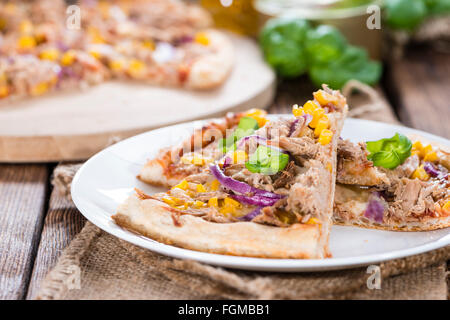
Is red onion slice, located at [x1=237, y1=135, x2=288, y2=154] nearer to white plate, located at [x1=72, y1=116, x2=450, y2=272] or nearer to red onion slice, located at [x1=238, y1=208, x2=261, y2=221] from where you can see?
red onion slice, located at [x1=238, y1=208, x2=261, y2=221]

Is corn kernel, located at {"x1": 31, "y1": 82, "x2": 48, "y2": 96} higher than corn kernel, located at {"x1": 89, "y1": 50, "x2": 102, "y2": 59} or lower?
lower

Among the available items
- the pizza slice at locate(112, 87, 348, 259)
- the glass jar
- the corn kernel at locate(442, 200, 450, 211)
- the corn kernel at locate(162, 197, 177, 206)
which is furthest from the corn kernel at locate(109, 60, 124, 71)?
the corn kernel at locate(442, 200, 450, 211)

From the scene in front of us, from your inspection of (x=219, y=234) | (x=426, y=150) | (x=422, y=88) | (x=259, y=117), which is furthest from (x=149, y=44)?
(x=219, y=234)

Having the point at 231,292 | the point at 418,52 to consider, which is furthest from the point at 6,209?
the point at 418,52

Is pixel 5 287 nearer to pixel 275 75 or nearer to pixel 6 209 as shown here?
pixel 6 209

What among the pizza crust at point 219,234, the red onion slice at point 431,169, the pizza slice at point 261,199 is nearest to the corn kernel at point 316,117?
the pizza slice at point 261,199

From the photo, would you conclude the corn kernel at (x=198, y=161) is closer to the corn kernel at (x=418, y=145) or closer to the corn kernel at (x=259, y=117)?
the corn kernel at (x=259, y=117)

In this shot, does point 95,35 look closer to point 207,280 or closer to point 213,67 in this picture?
point 213,67
